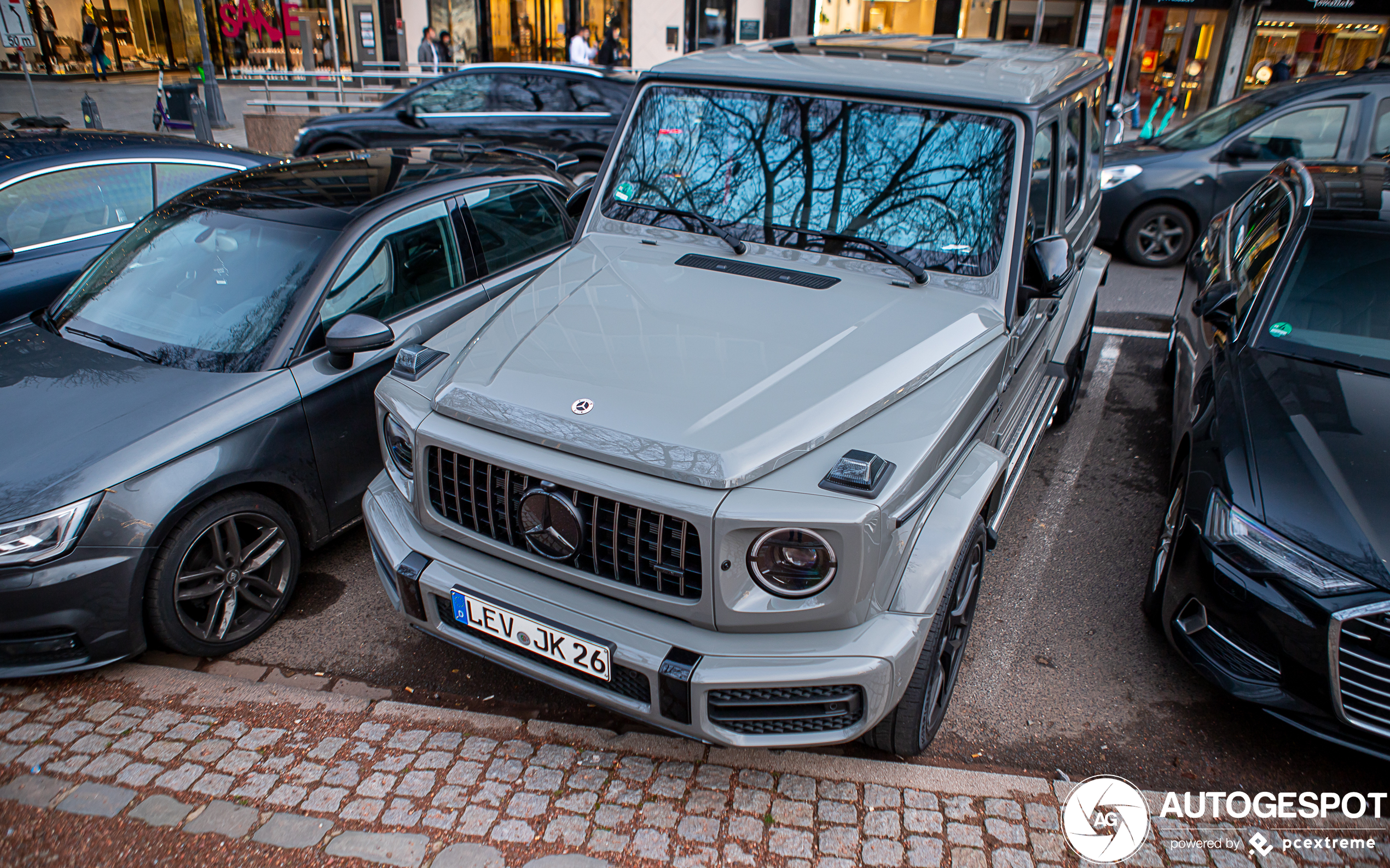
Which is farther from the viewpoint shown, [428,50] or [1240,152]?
[428,50]

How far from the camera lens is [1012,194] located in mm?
3209

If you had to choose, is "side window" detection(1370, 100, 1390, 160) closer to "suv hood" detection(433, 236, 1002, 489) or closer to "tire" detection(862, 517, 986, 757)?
"suv hood" detection(433, 236, 1002, 489)

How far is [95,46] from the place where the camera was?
23.0 metres

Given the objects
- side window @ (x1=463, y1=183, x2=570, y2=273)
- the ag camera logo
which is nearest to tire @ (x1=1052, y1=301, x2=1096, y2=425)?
the ag camera logo

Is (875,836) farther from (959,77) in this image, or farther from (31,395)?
(31,395)

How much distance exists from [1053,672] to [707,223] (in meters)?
2.33

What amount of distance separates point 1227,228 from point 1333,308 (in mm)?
1849

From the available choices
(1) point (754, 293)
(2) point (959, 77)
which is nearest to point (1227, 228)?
(2) point (959, 77)

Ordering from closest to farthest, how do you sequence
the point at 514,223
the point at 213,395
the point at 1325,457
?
the point at 1325,457
the point at 213,395
the point at 514,223

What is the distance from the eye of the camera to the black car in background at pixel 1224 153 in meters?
7.95

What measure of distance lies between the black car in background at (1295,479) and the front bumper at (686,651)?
1.32m

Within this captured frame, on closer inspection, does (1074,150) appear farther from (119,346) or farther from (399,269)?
(119,346)

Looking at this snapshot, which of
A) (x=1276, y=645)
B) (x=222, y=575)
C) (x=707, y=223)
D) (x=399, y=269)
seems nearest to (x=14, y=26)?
(x=399, y=269)

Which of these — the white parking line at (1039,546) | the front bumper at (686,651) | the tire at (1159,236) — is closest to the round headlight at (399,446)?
the front bumper at (686,651)
